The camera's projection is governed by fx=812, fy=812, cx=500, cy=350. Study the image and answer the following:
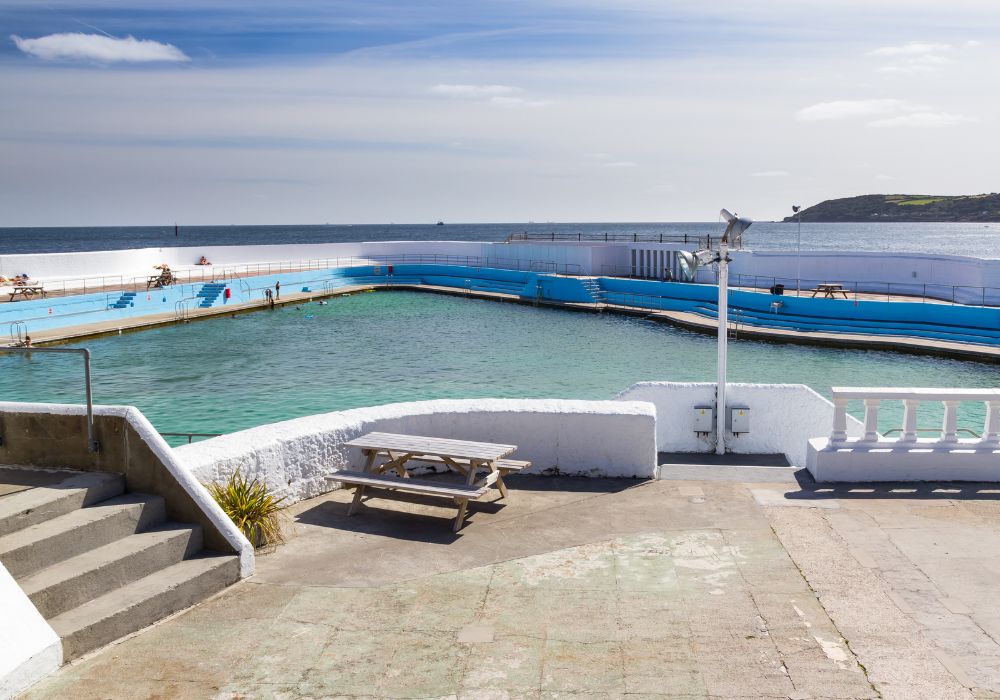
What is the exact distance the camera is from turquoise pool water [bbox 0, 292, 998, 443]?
20391 mm

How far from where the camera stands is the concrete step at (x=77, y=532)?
477 cm

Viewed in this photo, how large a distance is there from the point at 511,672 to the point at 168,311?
1406 inches

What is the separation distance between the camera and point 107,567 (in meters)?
4.90

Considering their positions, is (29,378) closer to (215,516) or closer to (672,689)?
(215,516)

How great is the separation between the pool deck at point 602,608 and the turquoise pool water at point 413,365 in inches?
341

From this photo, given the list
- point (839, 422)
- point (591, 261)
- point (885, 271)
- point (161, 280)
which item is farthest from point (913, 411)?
point (591, 261)

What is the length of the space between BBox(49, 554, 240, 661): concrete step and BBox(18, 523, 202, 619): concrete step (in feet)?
0.17

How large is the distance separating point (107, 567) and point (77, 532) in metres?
0.35

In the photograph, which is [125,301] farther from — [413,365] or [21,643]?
[21,643]

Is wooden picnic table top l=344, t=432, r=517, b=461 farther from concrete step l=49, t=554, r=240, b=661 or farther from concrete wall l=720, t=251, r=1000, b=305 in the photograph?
concrete wall l=720, t=251, r=1000, b=305

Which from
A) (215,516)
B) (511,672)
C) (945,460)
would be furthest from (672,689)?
(945,460)

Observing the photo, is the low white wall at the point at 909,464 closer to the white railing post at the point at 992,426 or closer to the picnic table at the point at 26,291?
the white railing post at the point at 992,426

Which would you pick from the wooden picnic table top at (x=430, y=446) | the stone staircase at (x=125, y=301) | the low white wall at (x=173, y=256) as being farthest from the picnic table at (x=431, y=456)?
the low white wall at (x=173, y=256)

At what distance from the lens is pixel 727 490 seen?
7316 millimetres
